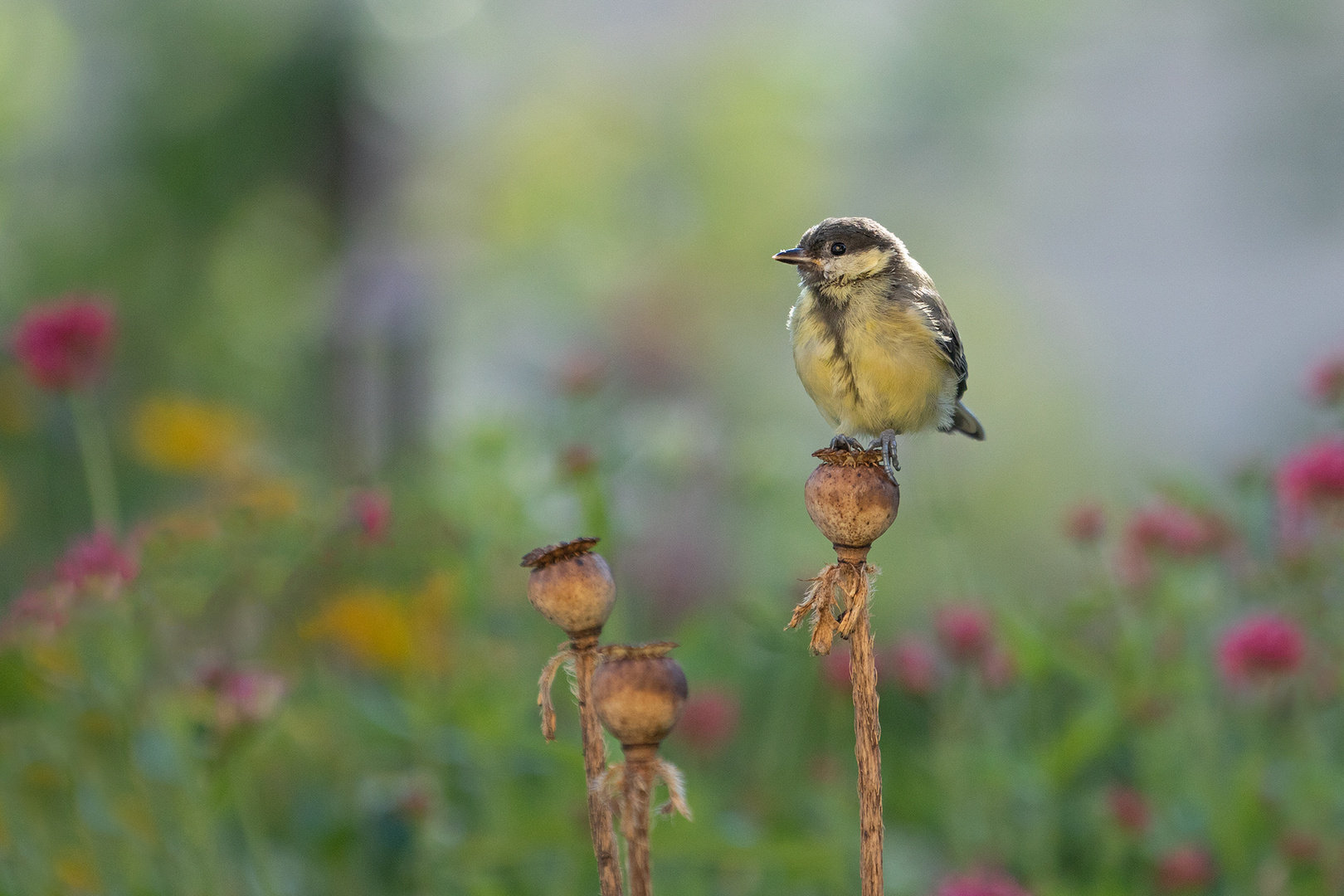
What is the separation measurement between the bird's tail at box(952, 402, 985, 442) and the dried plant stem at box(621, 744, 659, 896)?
0.71 metres

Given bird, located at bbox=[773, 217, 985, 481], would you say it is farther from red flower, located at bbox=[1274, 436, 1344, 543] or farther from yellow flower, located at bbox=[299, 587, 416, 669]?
yellow flower, located at bbox=[299, 587, 416, 669]

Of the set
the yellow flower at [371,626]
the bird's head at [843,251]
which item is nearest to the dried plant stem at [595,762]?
the bird's head at [843,251]

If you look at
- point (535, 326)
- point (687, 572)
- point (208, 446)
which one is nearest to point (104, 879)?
point (208, 446)

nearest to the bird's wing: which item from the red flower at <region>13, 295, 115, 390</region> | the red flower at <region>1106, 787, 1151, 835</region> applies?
the red flower at <region>1106, 787, 1151, 835</region>

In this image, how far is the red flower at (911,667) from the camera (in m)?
1.16

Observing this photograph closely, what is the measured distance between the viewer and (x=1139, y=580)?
45.2 inches

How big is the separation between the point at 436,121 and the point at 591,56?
577mm

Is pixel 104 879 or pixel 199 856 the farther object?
pixel 104 879

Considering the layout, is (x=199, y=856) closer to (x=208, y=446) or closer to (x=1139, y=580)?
(x=1139, y=580)

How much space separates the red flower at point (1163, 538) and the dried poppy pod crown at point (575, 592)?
876mm

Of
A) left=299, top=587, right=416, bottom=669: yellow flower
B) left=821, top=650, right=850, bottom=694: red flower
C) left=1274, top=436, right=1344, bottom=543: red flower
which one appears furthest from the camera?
left=299, top=587, right=416, bottom=669: yellow flower

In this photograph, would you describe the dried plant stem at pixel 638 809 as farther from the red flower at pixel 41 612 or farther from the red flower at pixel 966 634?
the red flower at pixel 966 634

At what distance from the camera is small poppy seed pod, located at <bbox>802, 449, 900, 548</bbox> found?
377 mm

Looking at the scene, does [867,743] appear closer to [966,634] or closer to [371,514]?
[371,514]
